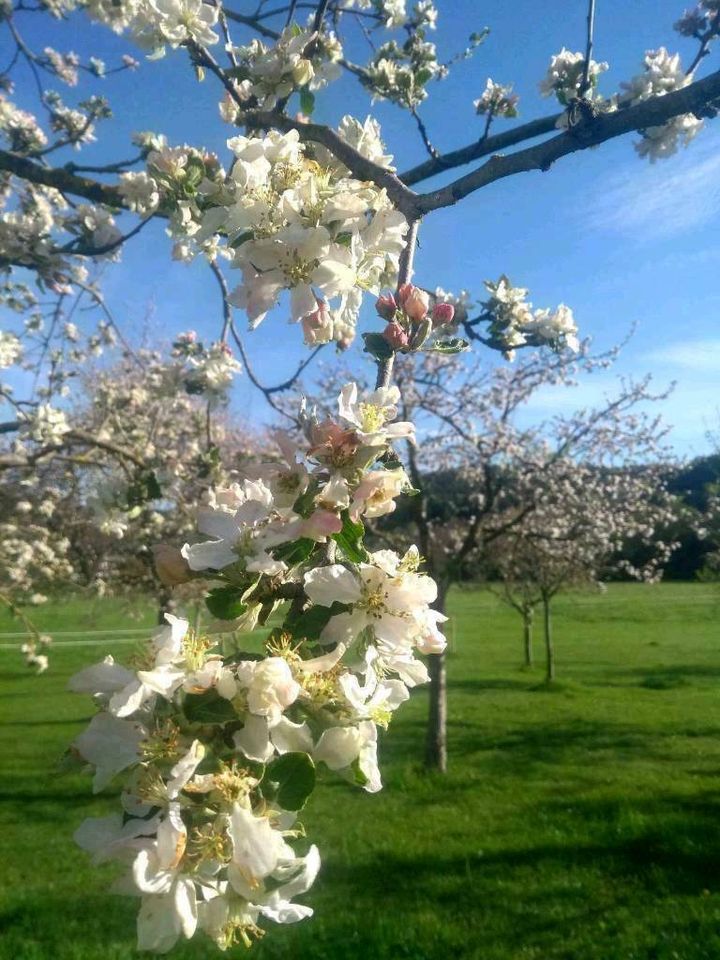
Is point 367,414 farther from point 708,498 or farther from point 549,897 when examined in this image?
point 708,498

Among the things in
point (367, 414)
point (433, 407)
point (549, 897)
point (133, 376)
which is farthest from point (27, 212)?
point (133, 376)

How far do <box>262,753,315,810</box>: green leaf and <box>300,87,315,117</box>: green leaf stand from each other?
1.86 metres

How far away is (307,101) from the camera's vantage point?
92.5 inches

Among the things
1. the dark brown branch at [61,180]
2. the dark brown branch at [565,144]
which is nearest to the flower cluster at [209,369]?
the dark brown branch at [61,180]

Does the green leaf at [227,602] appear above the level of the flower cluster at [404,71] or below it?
below

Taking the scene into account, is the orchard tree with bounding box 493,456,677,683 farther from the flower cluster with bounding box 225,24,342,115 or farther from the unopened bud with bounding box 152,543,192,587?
the unopened bud with bounding box 152,543,192,587

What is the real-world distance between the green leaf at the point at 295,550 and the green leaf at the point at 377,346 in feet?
1.42

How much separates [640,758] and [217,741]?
8.59 m

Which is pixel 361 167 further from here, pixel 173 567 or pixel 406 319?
pixel 173 567

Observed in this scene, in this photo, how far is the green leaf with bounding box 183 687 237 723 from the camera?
3.51ft

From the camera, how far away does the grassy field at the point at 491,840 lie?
182 inches

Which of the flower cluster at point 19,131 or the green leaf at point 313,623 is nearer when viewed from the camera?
the green leaf at point 313,623

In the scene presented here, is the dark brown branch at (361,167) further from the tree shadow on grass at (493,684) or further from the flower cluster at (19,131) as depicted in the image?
the tree shadow on grass at (493,684)

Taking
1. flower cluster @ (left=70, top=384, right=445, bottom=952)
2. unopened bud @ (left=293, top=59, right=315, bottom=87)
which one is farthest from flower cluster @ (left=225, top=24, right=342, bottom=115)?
flower cluster @ (left=70, top=384, right=445, bottom=952)
